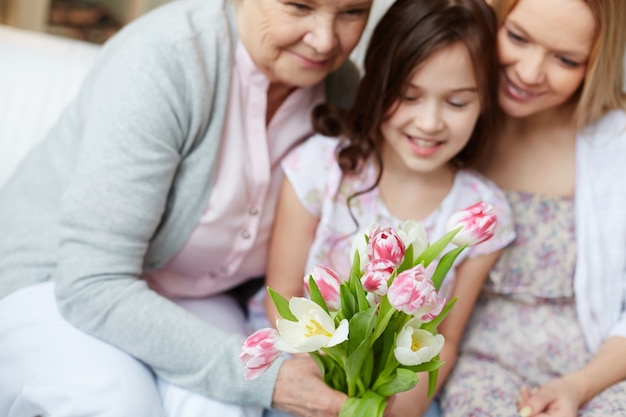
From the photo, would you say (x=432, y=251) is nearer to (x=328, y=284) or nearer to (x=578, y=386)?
(x=328, y=284)

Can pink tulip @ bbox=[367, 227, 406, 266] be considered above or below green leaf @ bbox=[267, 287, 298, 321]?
above

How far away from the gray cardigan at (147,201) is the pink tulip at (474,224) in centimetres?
48

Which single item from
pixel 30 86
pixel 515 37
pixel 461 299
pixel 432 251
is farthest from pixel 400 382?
pixel 30 86

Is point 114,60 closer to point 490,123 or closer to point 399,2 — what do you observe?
point 399,2

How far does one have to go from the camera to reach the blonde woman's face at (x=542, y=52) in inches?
62.6

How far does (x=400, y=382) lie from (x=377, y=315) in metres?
0.10

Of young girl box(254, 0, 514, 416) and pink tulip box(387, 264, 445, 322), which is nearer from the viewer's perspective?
pink tulip box(387, 264, 445, 322)

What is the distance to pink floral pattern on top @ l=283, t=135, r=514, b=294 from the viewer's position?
5.55 ft

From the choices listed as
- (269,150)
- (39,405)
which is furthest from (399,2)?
(39,405)

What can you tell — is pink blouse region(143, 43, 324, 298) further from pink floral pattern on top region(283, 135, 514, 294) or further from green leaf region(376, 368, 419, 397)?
green leaf region(376, 368, 419, 397)

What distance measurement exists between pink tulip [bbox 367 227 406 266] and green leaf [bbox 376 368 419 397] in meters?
0.17

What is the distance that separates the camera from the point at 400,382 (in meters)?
1.20

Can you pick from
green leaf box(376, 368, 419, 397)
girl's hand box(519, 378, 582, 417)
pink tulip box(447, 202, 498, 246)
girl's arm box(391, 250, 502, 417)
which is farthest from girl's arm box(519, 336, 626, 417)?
pink tulip box(447, 202, 498, 246)

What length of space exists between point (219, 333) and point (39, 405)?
1.02 feet
